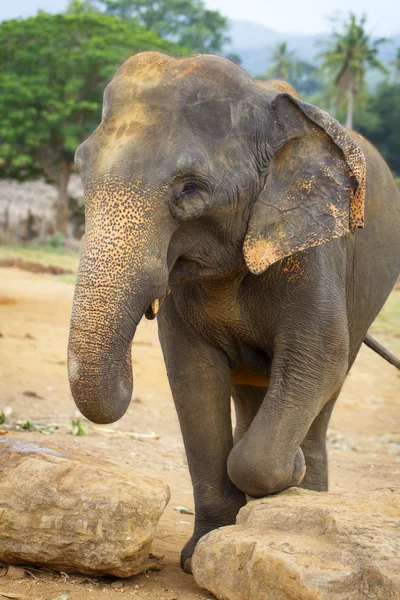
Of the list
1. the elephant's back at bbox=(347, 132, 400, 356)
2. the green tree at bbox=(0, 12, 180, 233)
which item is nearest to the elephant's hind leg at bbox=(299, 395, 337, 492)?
the elephant's back at bbox=(347, 132, 400, 356)

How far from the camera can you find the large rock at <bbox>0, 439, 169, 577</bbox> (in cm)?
363

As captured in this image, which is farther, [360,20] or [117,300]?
[360,20]

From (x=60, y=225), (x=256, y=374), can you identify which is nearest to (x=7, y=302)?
(x=256, y=374)

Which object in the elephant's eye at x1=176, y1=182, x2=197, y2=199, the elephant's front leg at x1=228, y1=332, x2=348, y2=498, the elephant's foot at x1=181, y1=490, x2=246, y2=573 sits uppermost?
the elephant's eye at x1=176, y1=182, x2=197, y2=199

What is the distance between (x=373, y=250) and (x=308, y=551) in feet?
6.88

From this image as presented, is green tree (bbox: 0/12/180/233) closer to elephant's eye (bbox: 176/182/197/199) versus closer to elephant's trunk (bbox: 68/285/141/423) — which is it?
elephant's eye (bbox: 176/182/197/199)

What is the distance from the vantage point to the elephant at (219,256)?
3.23 metres

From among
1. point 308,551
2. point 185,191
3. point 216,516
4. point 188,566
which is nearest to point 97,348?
point 185,191

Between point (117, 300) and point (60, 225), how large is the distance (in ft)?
93.9

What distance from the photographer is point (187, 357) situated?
4352 mm

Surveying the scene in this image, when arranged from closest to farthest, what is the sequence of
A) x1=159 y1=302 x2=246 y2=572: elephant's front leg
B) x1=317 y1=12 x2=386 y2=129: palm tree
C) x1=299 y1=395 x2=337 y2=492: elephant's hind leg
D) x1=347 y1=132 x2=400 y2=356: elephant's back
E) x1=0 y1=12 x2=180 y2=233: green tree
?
1. x1=159 y1=302 x2=246 y2=572: elephant's front leg
2. x1=347 y1=132 x2=400 y2=356: elephant's back
3. x1=299 y1=395 x2=337 y2=492: elephant's hind leg
4. x1=0 y1=12 x2=180 y2=233: green tree
5. x1=317 y1=12 x2=386 y2=129: palm tree

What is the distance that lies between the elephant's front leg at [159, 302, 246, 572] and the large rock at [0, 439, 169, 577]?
0.63m

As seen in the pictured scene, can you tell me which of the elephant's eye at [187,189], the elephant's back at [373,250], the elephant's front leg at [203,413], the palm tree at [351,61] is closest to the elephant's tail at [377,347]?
the elephant's back at [373,250]

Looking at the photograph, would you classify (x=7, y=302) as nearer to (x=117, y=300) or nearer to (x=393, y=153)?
(x=117, y=300)
